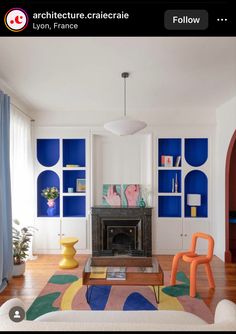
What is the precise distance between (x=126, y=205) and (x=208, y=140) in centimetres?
190

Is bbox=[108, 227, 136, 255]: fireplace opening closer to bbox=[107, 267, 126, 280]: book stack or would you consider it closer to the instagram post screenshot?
the instagram post screenshot

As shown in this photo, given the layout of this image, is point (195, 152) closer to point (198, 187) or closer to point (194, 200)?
point (198, 187)

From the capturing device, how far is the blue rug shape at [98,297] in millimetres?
2559

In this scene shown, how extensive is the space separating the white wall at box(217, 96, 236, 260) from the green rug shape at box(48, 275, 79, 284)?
2.50 metres

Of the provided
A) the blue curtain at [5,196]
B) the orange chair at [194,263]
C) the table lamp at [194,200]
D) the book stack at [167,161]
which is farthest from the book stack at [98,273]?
the book stack at [167,161]

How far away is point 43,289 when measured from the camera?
300 cm

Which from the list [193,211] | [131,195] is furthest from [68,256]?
[193,211]

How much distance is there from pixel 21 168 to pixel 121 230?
200 centimetres

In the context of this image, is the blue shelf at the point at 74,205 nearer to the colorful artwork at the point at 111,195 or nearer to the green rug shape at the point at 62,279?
the colorful artwork at the point at 111,195

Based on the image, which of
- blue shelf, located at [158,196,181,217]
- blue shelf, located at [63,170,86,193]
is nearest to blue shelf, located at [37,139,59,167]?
blue shelf, located at [63,170,86,193]

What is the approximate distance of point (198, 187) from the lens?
460 cm

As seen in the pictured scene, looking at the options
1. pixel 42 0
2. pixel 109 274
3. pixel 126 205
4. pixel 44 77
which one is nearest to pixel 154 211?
pixel 126 205

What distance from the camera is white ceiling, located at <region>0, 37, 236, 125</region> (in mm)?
2184

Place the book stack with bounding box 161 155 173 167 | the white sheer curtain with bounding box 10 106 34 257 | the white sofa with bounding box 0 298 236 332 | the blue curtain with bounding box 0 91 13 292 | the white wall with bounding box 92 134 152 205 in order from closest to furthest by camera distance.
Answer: the white sofa with bounding box 0 298 236 332 → the blue curtain with bounding box 0 91 13 292 → the white sheer curtain with bounding box 10 106 34 257 → the book stack with bounding box 161 155 173 167 → the white wall with bounding box 92 134 152 205
